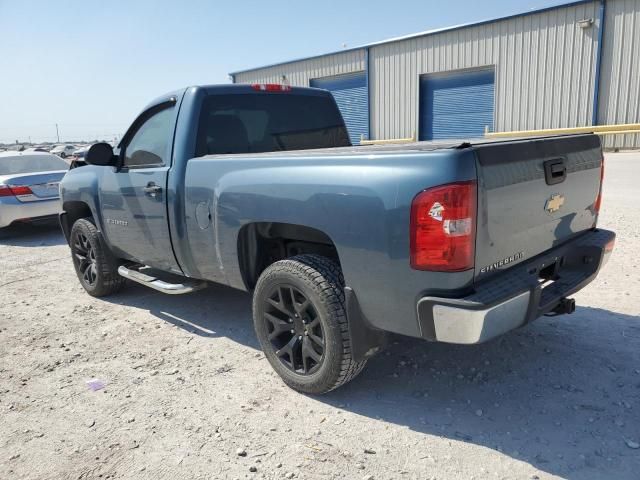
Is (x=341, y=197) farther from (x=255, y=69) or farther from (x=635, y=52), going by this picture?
(x=255, y=69)

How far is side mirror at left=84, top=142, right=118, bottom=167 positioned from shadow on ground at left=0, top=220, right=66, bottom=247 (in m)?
4.87

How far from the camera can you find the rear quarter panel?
8.02 ft

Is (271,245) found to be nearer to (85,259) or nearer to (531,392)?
(531,392)

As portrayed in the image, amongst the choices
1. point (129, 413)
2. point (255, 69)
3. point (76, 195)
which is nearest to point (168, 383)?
point (129, 413)

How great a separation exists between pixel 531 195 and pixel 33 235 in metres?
9.38

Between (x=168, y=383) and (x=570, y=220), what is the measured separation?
110 inches

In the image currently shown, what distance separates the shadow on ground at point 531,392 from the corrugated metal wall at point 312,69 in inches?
825

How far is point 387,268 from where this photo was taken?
2.57 meters

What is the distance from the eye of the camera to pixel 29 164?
9.66 meters

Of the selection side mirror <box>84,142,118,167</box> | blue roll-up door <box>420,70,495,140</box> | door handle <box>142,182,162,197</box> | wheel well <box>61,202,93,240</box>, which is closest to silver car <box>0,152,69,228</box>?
wheel well <box>61,202,93,240</box>

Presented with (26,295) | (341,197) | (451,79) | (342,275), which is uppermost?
(451,79)

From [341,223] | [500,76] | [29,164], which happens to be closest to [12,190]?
[29,164]

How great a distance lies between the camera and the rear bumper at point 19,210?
8641mm

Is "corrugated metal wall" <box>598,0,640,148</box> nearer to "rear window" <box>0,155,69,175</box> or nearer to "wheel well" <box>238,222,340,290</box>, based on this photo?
"rear window" <box>0,155,69,175</box>
